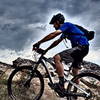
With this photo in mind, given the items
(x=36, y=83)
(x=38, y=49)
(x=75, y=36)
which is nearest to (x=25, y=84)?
(x=36, y=83)

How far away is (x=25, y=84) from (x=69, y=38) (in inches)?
80.3

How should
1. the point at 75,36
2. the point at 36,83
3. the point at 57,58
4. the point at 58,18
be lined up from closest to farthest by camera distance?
Answer: the point at 57,58 → the point at 75,36 → the point at 58,18 → the point at 36,83

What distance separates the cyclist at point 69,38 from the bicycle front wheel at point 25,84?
871mm

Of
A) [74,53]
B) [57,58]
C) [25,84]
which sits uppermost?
[74,53]

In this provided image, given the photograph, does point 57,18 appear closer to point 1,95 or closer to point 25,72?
point 25,72

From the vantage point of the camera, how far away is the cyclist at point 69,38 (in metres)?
10.8

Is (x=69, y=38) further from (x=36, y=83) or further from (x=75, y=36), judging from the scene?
(x=36, y=83)

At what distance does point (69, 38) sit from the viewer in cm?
1114

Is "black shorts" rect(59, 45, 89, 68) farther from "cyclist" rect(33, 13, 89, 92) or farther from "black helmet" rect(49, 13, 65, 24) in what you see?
"black helmet" rect(49, 13, 65, 24)

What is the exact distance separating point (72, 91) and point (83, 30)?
179 cm

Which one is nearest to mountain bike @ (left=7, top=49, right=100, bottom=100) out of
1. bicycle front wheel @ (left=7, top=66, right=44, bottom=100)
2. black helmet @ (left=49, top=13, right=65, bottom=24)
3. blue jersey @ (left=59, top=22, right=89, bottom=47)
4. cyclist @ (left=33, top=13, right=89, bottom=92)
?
bicycle front wheel @ (left=7, top=66, right=44, bottom=100)

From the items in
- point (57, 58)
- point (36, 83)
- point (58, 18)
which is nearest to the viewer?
point (57, 58)

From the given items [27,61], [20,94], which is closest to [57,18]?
[20,94]

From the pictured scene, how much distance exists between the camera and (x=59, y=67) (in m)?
10.8
